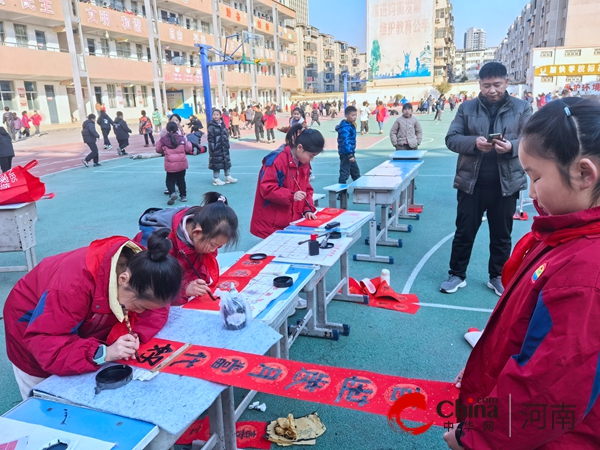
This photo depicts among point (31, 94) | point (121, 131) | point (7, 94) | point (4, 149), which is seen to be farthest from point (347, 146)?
point (31, 94)

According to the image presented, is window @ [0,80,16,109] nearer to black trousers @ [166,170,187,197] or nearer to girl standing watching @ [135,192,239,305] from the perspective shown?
black trousers @ [166,170,187,197]

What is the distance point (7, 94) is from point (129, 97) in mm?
9129

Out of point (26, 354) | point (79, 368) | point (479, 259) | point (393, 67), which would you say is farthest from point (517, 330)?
point (393, 67)

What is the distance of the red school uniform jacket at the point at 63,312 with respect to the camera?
1727mm

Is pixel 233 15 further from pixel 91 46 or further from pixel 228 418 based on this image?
pixel 228 418

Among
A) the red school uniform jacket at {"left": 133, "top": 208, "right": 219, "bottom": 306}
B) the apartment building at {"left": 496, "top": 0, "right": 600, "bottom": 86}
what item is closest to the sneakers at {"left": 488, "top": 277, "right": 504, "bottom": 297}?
the red school uniform jacket at {"left": 133, "top": 208, "right": 219, "bottom": 306}

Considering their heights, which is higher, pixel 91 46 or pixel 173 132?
pixel 91 46

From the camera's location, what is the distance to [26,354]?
1.94m

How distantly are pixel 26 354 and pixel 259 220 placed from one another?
2.42m

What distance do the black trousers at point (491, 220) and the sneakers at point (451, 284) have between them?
23 cm

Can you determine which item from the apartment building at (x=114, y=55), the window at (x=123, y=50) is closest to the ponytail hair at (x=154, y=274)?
the apartment building at (x=114, y=55)

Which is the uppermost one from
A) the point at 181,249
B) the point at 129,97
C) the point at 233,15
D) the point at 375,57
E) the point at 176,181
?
the point at 233,15

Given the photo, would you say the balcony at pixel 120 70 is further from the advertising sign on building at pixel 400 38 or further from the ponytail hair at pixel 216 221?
the advertising sign on building at pixel 400 38

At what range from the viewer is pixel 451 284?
4371 mm
